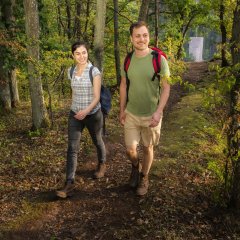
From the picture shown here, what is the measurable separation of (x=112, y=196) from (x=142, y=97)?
1870mm

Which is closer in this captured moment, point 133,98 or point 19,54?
point 133,98

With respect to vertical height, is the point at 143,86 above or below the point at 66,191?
above

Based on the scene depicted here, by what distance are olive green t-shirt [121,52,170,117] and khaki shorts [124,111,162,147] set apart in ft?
0.34

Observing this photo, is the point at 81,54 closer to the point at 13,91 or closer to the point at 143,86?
the point at 143,86

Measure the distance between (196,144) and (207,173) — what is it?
1.85 meters

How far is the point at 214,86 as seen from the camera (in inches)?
160

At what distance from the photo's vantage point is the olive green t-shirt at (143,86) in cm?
450

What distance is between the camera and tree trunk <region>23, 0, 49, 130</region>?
7.88 metres

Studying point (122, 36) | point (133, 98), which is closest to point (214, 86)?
point (133, 98)

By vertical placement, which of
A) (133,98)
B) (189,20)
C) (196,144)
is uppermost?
(189,20)

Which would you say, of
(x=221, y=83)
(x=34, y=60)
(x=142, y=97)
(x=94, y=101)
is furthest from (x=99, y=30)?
(x=221, y=83)

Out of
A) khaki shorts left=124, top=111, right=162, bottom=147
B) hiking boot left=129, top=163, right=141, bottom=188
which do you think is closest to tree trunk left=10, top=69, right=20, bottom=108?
hiking boot left=129, top=163, right=141, bottom=188

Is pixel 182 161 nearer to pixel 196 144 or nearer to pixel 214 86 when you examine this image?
pixel 196 144

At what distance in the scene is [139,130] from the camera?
16.5 ft
